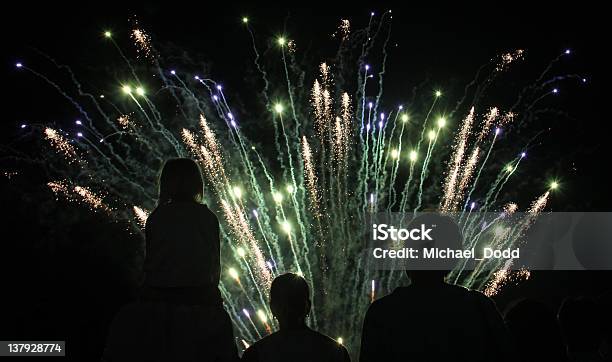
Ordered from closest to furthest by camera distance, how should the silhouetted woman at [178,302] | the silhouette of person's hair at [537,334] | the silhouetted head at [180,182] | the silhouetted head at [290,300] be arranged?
1. the silhouetted woman at [178,302]
2. the silhouetted head at [180,182]
3. the silhouetted head at [290,300]
4. the silhouette of person's hair at [537,334]

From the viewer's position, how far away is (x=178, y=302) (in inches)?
145

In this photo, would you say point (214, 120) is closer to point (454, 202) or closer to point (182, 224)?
point (454, 202)

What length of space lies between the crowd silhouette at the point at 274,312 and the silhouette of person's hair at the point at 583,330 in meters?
0.23

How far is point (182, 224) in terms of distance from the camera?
3.79 meters

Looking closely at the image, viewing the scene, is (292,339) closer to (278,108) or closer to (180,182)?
(180,182)

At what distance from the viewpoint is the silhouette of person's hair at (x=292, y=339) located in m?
3.97

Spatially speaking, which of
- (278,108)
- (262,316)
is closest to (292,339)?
(278,108)

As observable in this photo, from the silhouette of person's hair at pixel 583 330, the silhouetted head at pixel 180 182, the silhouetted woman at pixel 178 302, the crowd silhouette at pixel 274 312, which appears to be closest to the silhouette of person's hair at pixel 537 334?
the crowd silhouette at pixel 274 312

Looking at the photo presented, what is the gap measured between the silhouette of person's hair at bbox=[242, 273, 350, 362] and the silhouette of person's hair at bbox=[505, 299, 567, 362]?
124 cm

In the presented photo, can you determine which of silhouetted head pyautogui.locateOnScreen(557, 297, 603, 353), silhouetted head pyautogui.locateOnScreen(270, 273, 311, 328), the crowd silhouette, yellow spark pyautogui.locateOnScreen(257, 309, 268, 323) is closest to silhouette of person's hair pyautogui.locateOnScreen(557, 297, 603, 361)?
silhouetted head pyautogui.locateOnScreen(557, 297, 603, 353)

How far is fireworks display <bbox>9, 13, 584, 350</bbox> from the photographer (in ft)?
48.4

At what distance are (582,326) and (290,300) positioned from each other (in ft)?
6.96

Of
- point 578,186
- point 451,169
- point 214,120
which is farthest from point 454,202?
point 578,186

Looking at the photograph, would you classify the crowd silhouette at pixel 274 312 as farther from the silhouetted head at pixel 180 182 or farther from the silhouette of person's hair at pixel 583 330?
the silhouette of person's hair at pixel 583 330
